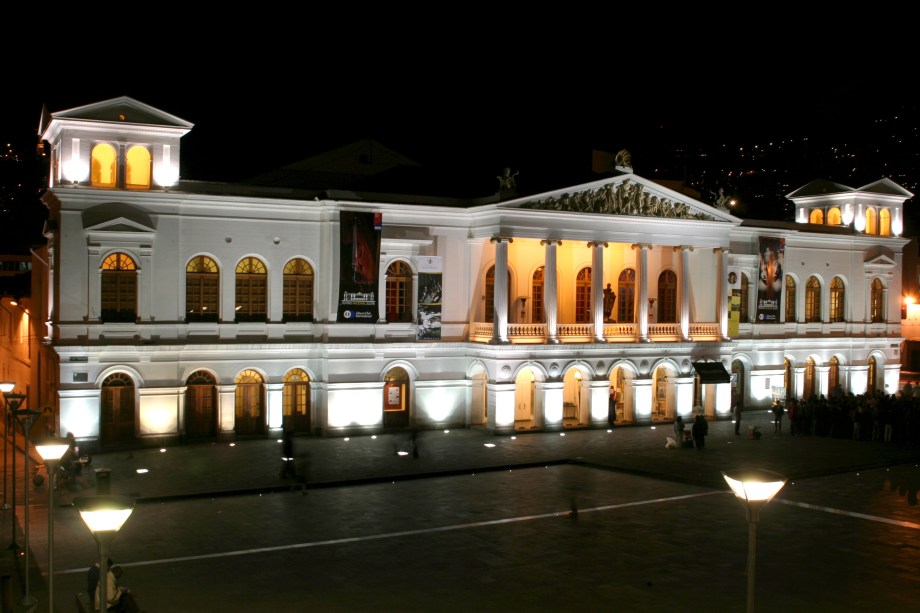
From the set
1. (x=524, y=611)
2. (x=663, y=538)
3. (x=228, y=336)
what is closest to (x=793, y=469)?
(x=663, y=538)

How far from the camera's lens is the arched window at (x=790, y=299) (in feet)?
166

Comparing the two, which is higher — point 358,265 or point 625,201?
point 625,201

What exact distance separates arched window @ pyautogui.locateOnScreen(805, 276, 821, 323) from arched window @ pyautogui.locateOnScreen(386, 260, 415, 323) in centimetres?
2311

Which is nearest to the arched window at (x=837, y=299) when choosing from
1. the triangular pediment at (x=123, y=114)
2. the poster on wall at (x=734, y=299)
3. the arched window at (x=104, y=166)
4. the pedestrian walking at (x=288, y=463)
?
the poster on wall at (x=734, y=299)

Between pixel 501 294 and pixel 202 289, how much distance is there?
11850 millimetres

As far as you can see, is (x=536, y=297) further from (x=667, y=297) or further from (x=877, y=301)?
(x=877, y=301)

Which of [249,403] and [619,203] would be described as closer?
[249,403]

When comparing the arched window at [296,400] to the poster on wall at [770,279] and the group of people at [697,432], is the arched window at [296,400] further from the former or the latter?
the poster on wall at [770,279]

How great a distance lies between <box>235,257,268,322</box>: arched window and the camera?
37.7 metres

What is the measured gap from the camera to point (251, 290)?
37.8m

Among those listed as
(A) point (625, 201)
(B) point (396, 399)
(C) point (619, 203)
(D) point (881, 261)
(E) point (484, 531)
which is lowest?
(E) point (484, 531)

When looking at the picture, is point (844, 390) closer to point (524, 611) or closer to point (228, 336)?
point (228, 336)

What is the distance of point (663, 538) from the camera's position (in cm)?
2328

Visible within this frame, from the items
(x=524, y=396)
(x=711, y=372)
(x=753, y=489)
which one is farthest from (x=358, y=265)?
(x=753, y=489)
